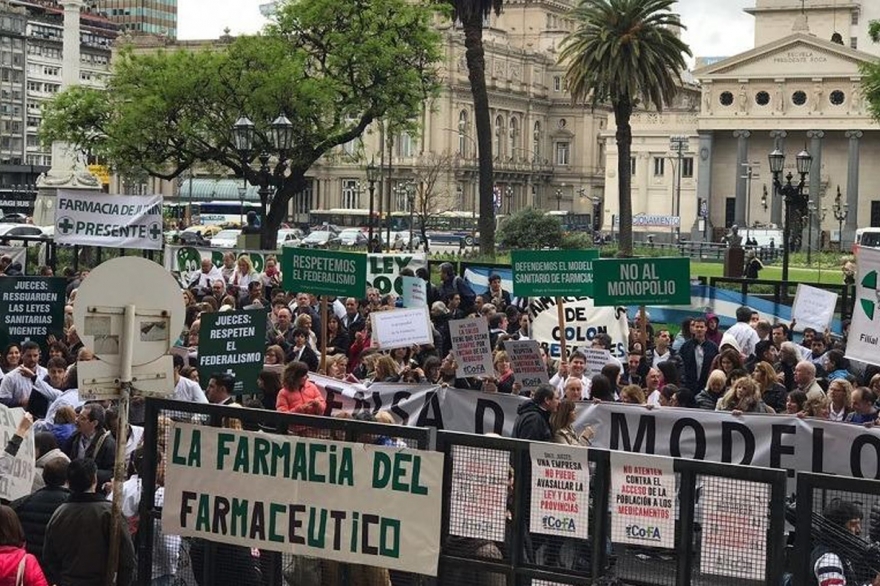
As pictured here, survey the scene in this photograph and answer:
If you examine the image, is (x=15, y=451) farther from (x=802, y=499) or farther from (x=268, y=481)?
(x=802, y=499)

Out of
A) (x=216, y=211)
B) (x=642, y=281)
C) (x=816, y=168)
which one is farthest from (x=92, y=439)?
(x=216, y=211)

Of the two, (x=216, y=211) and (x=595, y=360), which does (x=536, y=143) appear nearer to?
(x=216, y=211)

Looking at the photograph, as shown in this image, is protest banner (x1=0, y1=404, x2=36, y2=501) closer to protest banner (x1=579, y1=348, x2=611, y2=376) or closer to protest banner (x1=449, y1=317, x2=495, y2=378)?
protest banner (x1=449, y1=317, x2=495, y2=378)

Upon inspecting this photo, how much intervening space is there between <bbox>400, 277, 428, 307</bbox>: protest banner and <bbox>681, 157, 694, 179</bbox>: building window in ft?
302

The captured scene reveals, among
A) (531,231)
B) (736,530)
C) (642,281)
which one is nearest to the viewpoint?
(736,530)

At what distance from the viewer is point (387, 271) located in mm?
26516

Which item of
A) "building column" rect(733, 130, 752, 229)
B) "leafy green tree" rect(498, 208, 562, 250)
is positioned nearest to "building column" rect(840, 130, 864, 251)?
"building column" rect(733, 130, 752, 229)

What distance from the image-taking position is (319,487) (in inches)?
378

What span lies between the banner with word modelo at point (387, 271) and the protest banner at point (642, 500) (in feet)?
57.7

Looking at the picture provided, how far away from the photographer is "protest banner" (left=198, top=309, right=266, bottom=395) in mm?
15750

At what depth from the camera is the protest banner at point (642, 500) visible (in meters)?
8.66

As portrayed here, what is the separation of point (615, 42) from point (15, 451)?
4634cm

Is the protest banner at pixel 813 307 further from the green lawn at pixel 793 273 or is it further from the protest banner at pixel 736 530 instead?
the green lawn at pixel 793 273

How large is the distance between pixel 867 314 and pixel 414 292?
34.1 feet
